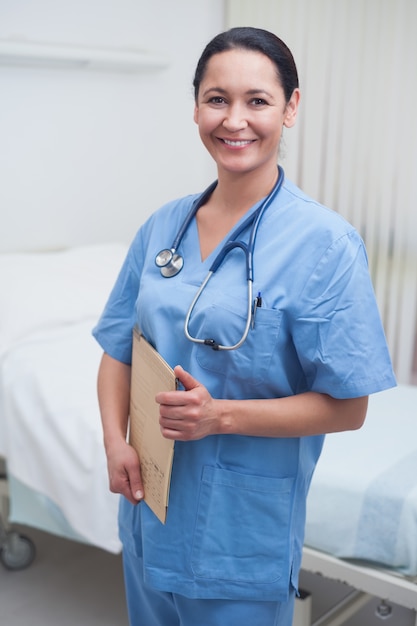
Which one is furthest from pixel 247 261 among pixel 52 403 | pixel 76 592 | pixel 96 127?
pixel 96 127

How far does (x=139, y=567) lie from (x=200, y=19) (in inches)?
113

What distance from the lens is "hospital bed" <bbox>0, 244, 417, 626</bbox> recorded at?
190cm

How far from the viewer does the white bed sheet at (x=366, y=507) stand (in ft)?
6.14

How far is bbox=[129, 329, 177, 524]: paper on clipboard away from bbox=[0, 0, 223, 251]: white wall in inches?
73.1

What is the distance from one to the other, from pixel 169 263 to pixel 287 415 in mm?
336

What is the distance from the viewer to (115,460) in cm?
145

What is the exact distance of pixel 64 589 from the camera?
2.59 m

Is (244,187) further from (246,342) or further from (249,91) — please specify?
(246,342)

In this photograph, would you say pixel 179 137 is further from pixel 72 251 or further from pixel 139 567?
pixel 139 567

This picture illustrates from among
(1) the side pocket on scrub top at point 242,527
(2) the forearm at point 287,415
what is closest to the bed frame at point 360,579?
(1) the side pocket on scrub top at point 242,527

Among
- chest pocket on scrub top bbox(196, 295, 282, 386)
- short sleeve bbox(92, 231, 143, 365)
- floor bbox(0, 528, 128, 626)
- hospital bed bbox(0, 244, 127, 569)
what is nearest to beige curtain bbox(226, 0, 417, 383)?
hospital bed bbox(0, 244, 127, 569)

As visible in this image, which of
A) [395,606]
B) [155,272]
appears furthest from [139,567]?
[395,606]

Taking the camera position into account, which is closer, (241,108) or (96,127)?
(241,108)

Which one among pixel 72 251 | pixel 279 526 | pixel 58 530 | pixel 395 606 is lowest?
pixel 395 606
